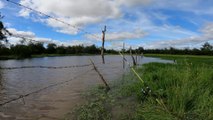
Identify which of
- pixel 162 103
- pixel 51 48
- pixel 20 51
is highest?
pixel 51 48

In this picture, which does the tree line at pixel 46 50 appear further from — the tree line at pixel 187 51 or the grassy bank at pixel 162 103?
the grassy bank at pixel 162 103

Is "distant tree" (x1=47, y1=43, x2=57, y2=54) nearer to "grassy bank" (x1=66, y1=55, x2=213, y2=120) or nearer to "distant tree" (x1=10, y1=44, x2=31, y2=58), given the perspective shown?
"distant tree" (x1=10, y1=44, x2=31, y2=58)

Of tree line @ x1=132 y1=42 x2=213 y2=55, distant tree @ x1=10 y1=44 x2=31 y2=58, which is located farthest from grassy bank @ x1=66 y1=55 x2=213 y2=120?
tree line @ x1=132 y1=42 x2=213 y2=55

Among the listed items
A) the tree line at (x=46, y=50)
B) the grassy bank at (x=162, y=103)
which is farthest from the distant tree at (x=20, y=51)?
the grassy bank at (x=162, y=103)

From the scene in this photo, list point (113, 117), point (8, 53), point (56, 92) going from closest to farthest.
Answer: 1. point (113, 117)
2. point (56, 92)
3. point (8, 53)

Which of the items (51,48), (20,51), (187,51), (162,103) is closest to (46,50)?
(51,48)

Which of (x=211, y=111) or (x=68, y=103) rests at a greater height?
(x=211, y=111)

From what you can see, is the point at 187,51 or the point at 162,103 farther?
the point at 187,51

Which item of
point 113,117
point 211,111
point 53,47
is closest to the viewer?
point 211,111

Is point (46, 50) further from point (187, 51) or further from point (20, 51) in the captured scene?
point (187, 51)

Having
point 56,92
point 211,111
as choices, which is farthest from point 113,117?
point 56,92

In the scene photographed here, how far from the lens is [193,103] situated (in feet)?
23.9

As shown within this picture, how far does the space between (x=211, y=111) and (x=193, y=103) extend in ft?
2.72

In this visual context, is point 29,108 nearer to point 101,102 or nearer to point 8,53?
point 101,102
